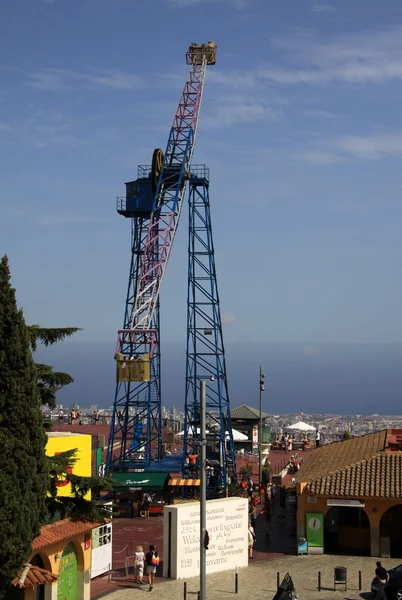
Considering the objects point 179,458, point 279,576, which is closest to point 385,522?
point 279,576

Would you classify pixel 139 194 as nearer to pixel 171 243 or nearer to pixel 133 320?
pixel 171 243

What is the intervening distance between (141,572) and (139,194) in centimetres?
3039

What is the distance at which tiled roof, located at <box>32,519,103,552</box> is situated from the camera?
21.2 metres

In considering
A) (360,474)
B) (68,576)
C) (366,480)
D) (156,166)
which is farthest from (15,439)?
(156,166)

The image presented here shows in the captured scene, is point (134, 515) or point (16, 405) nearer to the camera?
point (16, 405)

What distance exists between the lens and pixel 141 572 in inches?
1037

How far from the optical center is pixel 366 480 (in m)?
30.4

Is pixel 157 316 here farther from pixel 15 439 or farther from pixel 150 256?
pixel 15 439

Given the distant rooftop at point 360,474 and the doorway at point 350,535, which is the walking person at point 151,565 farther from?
the doorway at point 350,535

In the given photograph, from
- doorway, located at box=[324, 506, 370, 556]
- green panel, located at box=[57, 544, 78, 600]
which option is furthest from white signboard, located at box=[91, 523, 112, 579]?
doorway, located at box=[324, 506, 370, 556]

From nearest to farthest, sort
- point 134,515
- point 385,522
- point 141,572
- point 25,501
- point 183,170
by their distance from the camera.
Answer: point 25,501, point 141,572, point 385,522, point 134,515, point 183,170

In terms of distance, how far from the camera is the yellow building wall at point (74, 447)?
2439 cm

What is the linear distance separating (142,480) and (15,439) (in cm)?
2175

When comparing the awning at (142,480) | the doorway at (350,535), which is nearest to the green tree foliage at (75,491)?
the doorway at (350,535)
